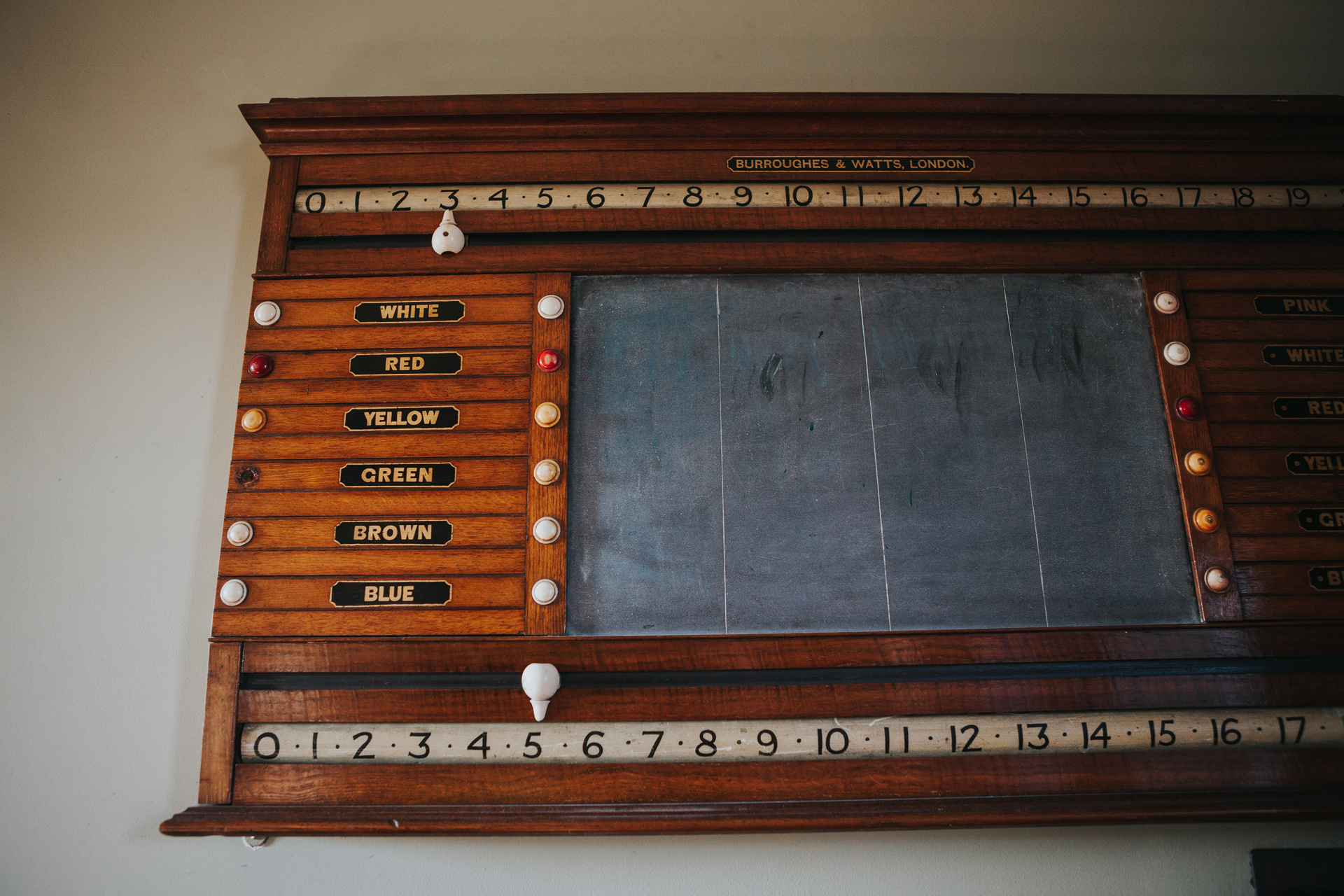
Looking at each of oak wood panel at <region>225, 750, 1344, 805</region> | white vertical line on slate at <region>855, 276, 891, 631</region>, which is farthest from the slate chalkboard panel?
oak wood panel at <region>225, 750, 1344, 805</region>

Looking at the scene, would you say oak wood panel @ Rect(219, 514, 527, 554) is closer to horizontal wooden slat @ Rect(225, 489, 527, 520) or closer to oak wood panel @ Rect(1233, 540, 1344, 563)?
horizontal wooden slat @ Rect(225, 489, 527, 520)

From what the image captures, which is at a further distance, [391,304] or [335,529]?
[391,304]

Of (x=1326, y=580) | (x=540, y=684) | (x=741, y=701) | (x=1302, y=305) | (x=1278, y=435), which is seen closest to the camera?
(x=540, y=684)

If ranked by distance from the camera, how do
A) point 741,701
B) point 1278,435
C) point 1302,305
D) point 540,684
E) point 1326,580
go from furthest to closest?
1. point 1302,305
2. point 1278,435
3. point 1326,580
4. point 741,701
5. point 540,684

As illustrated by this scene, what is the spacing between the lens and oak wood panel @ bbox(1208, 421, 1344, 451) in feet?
7.04

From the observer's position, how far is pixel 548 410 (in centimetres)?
208

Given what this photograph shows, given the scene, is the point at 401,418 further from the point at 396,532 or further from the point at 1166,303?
the point at 1166,303

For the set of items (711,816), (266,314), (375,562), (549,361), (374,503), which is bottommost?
(711,816)

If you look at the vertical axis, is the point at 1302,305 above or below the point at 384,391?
above

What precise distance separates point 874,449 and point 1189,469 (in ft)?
2.72

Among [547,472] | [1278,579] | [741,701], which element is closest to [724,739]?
[741,701]

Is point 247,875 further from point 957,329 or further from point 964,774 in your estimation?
point 957,329

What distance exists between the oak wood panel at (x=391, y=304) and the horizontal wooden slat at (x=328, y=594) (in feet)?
2.23

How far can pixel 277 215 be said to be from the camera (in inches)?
89.3
